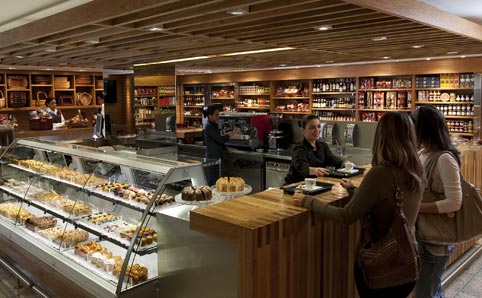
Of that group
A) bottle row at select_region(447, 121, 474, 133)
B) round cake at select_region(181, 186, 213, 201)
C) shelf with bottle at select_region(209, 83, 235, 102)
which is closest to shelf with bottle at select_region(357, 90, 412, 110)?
bottle row at select_region(447, 121, 474, 133)

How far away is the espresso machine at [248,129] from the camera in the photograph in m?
7.13

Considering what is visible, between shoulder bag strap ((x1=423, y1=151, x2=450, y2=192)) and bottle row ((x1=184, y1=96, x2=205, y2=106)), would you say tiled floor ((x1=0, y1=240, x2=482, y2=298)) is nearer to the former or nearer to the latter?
shoulder bag strap ((x1=423, y1=151, x2=450, y2=192))

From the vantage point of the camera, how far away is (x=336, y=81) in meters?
10.6

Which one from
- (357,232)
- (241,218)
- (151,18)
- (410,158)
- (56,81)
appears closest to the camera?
(410,158)

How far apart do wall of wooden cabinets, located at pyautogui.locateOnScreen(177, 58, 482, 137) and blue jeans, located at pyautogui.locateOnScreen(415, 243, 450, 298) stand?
6.06 meters

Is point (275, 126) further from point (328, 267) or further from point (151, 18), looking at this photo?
point (328, 267)

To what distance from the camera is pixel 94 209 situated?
13.4ft

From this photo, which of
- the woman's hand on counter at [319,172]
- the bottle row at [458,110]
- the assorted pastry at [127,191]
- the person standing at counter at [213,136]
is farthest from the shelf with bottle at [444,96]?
the assorted pastry at [127,191]

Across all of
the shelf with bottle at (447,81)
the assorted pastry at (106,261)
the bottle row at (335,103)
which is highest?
the shelf with bottle at (447,81)

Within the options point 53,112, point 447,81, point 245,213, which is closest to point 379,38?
point 245,213

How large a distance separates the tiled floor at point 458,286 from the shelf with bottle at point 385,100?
5.18 meters

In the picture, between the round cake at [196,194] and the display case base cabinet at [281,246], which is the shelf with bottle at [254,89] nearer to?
the round cake at [196,194]

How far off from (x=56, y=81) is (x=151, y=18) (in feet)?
33.0

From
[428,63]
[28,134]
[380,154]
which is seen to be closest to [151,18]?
[380,154]
